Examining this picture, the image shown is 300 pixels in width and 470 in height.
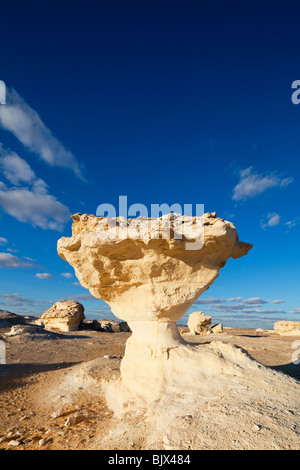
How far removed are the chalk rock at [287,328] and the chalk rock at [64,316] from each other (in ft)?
71.2

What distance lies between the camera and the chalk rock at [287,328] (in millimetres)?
27341

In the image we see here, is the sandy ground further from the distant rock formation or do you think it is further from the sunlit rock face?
the distant rock formation

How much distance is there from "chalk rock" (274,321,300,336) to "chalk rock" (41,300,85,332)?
71.2ft

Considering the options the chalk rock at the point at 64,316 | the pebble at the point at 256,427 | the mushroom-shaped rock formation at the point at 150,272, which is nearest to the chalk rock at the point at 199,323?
the chalk rock at the point at 64,316

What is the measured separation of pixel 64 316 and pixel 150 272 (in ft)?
58.5

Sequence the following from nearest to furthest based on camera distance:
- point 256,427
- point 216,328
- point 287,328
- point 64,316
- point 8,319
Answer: point 256,427 → point 64,316 → point 8,319 → point 216,328 → point 287,328

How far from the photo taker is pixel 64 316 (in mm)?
20797

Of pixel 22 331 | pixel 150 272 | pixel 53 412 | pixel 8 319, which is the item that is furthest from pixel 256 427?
pixel 8 319

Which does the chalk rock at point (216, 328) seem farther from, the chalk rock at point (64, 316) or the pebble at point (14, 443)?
the pebble at point (14, 443)

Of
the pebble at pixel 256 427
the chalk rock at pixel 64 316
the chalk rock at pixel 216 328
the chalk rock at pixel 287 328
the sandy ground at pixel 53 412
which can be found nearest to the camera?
the pebble at pixel 256 427

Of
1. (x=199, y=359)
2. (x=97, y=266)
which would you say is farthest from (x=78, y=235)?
(x=199, y=359)

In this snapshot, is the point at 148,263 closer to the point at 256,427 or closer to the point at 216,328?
the point at 256,427

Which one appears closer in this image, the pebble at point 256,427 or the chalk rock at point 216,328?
the pebble at point 256,427
